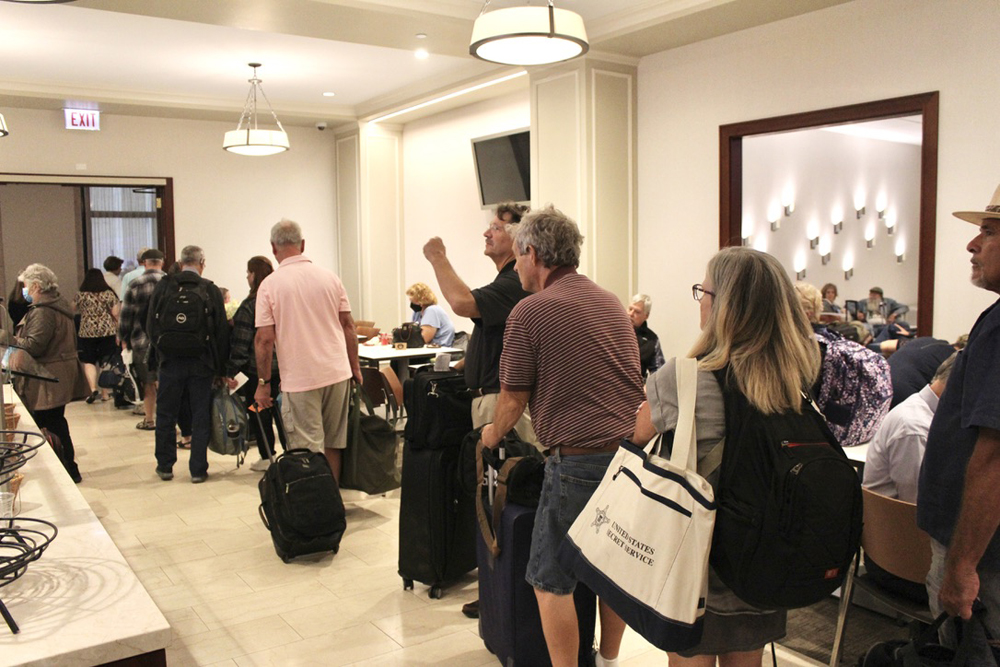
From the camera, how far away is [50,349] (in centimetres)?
507

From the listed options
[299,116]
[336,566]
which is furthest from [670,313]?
[299,116]

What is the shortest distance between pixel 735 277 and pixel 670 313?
187 inches

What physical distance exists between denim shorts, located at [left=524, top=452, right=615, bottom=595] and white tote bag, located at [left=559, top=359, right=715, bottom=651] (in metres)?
0.63

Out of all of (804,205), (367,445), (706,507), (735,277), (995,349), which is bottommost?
(367,445)

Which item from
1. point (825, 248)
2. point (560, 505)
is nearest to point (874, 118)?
point (560, 505)

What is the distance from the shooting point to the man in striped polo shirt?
248 cm

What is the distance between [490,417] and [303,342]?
1741 millimetres

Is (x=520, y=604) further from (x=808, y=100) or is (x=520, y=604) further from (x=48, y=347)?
(x=808, y=100)

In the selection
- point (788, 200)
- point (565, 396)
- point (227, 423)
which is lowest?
point (227, 423)

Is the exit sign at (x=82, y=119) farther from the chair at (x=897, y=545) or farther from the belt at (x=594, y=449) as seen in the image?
the chair at (x=897, y=545)

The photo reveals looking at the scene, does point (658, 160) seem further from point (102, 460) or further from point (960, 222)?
point (102, 460)

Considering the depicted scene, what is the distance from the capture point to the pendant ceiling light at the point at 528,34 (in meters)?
4.02

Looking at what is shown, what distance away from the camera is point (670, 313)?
21.2 ft

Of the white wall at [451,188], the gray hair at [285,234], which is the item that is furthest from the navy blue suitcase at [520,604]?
the white wall at [451,188]
